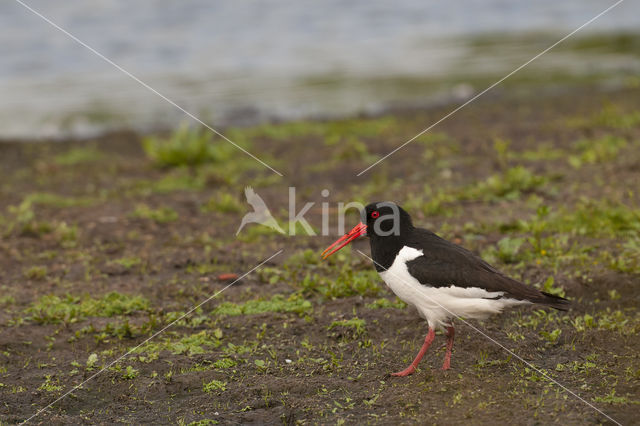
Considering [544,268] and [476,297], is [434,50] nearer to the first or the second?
[544,268]

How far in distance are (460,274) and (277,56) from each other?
1374 centimetres

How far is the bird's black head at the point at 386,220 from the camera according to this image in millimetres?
5800

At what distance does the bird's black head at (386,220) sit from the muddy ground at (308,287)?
79 centimetres

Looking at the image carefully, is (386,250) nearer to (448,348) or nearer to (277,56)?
(448,348)

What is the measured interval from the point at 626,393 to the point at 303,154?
7.23m

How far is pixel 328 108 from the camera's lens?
14.8 meters

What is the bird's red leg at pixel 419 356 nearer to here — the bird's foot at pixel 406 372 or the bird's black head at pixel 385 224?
the bird's foot at pixel 406 372

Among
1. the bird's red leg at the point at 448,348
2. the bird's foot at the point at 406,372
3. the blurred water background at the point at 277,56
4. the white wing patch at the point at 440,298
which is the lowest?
the bird's foot at the point at 406,372

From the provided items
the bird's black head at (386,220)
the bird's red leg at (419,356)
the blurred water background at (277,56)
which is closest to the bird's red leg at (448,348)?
the bird's red leg at (419,356)

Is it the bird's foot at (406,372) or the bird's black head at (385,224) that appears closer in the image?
the bird's foot at (406,372)

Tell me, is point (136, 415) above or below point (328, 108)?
below

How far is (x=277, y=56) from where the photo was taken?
722 inches

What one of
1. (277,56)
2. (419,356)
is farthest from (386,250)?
(277,56)

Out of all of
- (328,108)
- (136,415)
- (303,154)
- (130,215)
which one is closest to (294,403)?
(136,415)
